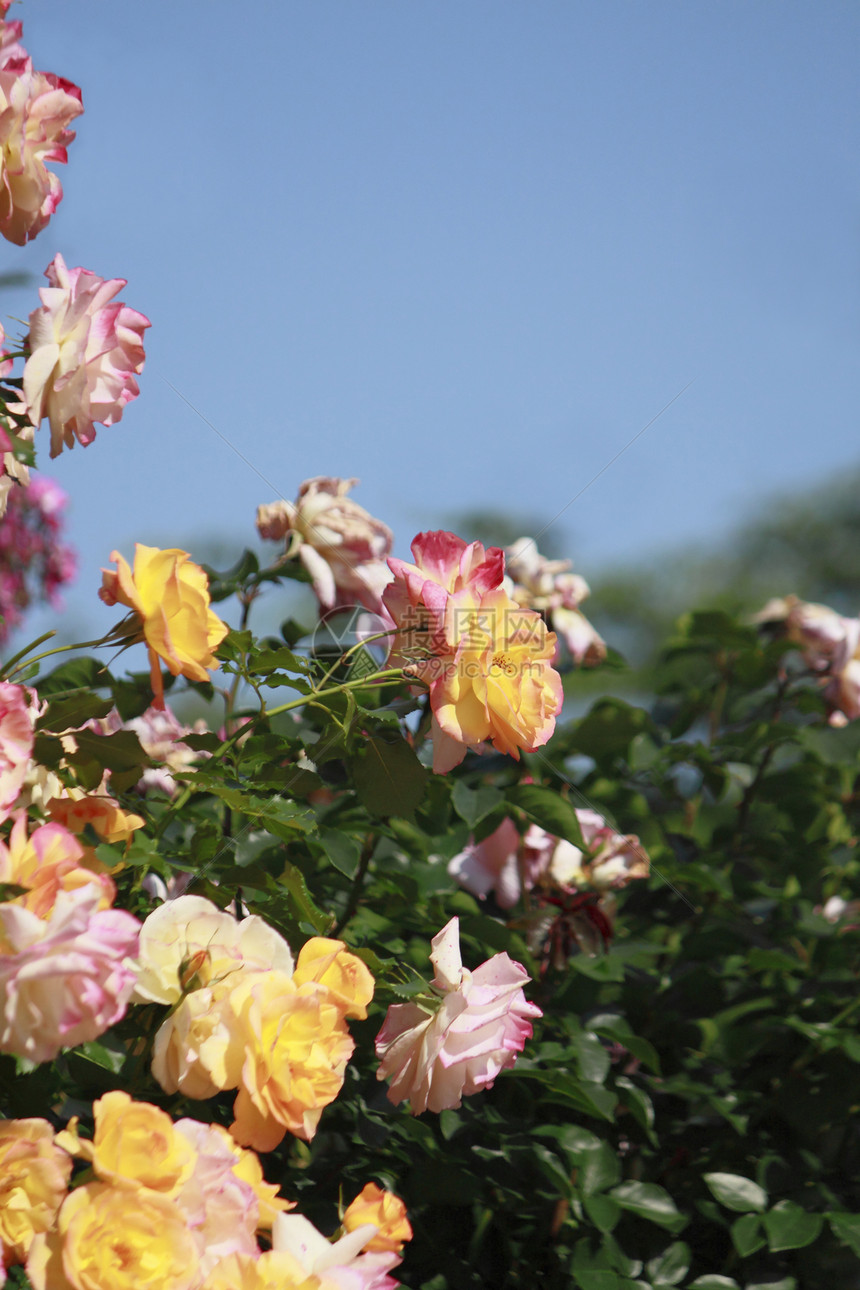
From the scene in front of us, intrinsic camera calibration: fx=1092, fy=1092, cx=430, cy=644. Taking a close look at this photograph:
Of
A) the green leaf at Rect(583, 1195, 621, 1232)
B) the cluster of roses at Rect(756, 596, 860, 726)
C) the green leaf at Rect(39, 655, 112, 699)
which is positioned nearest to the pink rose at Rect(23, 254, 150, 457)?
the green leaf at Rect(39, 655, 112, 699)

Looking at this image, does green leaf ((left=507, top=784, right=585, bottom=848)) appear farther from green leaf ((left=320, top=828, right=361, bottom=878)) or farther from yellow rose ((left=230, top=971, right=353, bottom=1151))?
yellow rose ((left=230, top=971, right=353, bottom=1151))

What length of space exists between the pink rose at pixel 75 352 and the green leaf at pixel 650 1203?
952 millimetres

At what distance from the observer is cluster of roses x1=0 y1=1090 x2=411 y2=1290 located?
605 millimetres

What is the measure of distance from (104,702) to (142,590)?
11cm

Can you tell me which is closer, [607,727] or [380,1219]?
[380,1219]

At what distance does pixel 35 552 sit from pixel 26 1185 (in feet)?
12.0

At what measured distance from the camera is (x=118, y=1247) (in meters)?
0.61

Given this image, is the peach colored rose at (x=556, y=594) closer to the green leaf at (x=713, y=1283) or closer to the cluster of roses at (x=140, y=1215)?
the green leaf at (x=713, y=1283)

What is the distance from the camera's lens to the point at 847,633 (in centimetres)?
174

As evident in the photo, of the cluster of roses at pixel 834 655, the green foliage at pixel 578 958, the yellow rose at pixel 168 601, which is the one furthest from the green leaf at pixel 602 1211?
the cluster of roses at pixel 834 655

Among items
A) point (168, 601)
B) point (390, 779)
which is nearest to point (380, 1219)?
point (390, 779)

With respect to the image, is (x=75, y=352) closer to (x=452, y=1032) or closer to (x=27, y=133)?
(x=27, y=133)

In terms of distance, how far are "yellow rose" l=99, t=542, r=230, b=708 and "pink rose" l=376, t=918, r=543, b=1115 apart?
0.91 ft

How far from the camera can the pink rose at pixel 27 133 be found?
0.86 m
